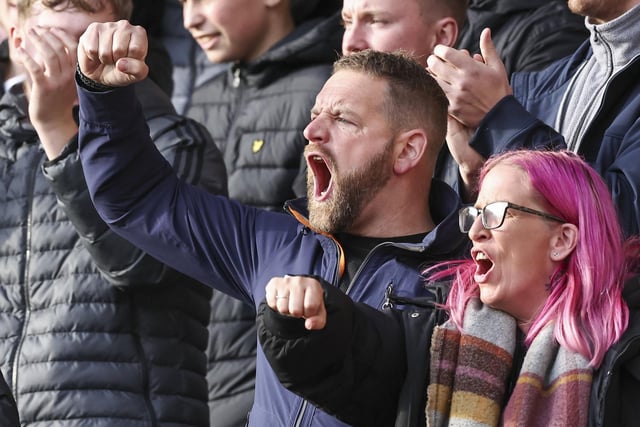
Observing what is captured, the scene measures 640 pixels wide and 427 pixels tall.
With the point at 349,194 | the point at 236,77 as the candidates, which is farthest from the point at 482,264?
the point at 236,77

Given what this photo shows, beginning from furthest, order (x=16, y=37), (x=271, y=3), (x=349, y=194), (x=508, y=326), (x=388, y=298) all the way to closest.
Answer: (x=271, y=3) → (x=16, y=37) → (x=349, y=194) → (x=388, y=298) → (x=508, y=326)

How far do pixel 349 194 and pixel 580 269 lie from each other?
2.55 feet

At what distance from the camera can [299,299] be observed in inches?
138

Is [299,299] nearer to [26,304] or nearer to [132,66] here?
[132,66]

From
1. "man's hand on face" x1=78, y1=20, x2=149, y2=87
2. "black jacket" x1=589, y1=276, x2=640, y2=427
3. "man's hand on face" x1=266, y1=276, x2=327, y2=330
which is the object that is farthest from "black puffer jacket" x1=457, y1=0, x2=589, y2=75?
"man's hand on face" x1=266, y1=276, x2=327, y2=330

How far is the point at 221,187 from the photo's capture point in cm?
509

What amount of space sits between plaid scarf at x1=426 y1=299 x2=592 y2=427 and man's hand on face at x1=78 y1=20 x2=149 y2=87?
112cm

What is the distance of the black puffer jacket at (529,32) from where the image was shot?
17.7 ft

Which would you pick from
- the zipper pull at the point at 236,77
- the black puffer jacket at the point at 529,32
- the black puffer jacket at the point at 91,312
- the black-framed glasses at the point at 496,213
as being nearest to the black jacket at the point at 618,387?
the black-framed glasses at the point at 496,213

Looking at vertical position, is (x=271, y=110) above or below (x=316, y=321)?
below

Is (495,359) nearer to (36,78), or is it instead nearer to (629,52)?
(629,52)

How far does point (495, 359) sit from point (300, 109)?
218 centimetres

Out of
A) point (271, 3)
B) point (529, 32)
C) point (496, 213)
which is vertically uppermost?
point (496, 213)

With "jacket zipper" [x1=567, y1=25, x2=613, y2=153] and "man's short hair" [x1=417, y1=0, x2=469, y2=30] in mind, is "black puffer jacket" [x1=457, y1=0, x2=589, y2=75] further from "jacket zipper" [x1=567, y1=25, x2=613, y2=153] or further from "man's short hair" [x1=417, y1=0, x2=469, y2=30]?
"jacket zipper" [x1=567, y1=25, x2=613, y2=153]
